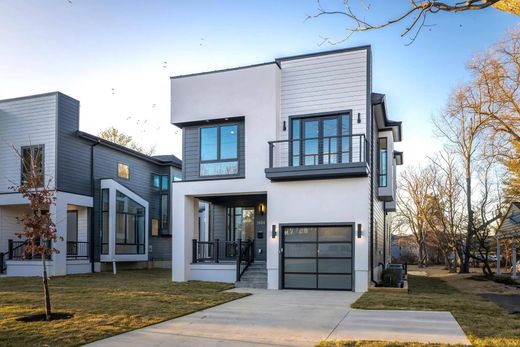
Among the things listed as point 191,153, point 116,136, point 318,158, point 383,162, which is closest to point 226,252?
point 191,153

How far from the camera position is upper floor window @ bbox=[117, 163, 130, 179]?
24.2 meters

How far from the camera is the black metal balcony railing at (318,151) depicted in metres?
14.5

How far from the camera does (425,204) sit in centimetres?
3384

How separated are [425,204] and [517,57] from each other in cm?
1602

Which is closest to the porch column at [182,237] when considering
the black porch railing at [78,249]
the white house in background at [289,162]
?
the white house in background at [289,162]

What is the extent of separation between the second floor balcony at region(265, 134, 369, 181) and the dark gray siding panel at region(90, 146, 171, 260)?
35.5 ft

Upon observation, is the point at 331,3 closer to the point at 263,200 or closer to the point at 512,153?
the point at 263,200

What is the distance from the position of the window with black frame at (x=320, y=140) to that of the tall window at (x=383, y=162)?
4442 millimetres

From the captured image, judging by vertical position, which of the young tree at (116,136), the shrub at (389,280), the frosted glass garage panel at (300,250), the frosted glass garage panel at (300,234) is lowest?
the shrub at (389,280)

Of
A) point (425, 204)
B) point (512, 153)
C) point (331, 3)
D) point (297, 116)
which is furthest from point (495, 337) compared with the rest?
point (425, 204)

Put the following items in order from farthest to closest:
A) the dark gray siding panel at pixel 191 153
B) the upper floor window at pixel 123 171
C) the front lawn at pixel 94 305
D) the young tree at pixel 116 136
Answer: the young tree at pixel 116 136 < the upper floor window at pixel 123 171 < the dark gray siding panel at pixel 191 153 < the front lawn at pixel 94 305

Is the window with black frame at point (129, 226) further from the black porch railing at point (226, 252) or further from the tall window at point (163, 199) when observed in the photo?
the black porch railing at point (226, 252)

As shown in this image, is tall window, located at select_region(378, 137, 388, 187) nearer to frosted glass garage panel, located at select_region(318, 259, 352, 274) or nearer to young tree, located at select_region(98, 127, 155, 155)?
frosted glass garage panel, located at select_region(318, 259, 352, 274)

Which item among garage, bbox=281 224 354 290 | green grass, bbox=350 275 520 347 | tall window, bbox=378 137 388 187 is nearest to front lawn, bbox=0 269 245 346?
Answer: garage, bbox=281 224 354 290
